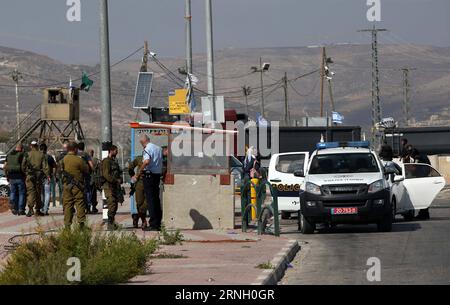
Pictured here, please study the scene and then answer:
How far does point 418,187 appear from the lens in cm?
2666

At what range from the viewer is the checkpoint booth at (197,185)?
74.0ft

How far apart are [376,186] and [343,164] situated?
1309 millimetres

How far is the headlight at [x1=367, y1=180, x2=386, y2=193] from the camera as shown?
22.5 metres

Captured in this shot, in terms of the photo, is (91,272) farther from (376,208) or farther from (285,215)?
(285,215)

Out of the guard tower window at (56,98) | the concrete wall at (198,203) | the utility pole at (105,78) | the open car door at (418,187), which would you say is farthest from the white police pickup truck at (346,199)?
the guard tower window at (56,98)

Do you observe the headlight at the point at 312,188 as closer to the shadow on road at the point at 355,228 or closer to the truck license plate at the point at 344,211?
the truck license plate at the point at 344,211

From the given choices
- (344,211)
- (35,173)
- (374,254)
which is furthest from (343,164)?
(35,173)

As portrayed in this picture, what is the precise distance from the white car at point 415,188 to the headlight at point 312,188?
3594mm

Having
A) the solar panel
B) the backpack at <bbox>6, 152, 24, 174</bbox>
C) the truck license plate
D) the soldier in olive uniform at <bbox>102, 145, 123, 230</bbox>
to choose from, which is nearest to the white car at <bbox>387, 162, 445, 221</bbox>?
the truck license plate

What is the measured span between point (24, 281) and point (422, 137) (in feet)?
178

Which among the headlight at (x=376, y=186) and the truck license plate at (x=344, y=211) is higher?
the headlight at (x=376, y=186)

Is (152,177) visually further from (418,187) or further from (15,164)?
(418,187)

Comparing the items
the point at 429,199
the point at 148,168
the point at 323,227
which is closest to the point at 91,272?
the point at 148,168

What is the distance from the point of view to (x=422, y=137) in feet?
212
